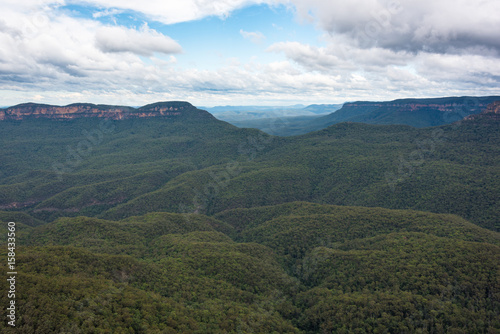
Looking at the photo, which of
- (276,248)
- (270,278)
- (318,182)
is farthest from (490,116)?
(270,278)

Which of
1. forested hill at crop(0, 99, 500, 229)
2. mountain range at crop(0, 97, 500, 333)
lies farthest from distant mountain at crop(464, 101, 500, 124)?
forested hill at crop(0, 99, 500, 229)

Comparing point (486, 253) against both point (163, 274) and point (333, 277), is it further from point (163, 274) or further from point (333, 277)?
point (163, 274)

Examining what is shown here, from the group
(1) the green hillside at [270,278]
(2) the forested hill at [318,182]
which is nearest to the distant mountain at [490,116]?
(2) the forested hill at [318,182]

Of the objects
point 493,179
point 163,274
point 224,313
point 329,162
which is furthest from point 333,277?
point 329,162

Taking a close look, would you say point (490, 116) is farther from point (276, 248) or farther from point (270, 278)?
point (270, 278)

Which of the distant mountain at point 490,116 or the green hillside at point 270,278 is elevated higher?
the distant mountain at point 490,116

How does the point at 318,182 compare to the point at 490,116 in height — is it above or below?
below

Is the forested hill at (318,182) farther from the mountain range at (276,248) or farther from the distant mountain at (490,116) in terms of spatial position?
the distant mountain at (490,116)

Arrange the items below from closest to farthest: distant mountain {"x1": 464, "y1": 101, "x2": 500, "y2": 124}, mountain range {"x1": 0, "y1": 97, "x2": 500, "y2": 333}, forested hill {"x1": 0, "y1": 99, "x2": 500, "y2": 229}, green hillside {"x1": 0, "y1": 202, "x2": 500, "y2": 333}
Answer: green hillside {"x1": 0, "y1": 202, "x2": 500, "y2": 333}
mountain range {"x1": 0, "y1": 97, "x2": 500, "y2": 333}
forested hill {"x1": 0, "y1": 99, "x2": 500, "y2": 229}
distant mountain {"x1": 464, "y1": 101, "x2": 500, "y2": 124}

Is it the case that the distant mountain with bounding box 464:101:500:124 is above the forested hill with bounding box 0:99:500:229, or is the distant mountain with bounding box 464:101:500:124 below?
above

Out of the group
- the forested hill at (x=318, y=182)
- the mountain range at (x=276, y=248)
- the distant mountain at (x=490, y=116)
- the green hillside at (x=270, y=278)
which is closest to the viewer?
the green hillside at (x=270, y=278)

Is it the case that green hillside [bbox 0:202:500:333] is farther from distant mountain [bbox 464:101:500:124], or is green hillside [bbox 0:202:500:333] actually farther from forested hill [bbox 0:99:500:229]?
distant mountain [bbox 464:101:500:124]
